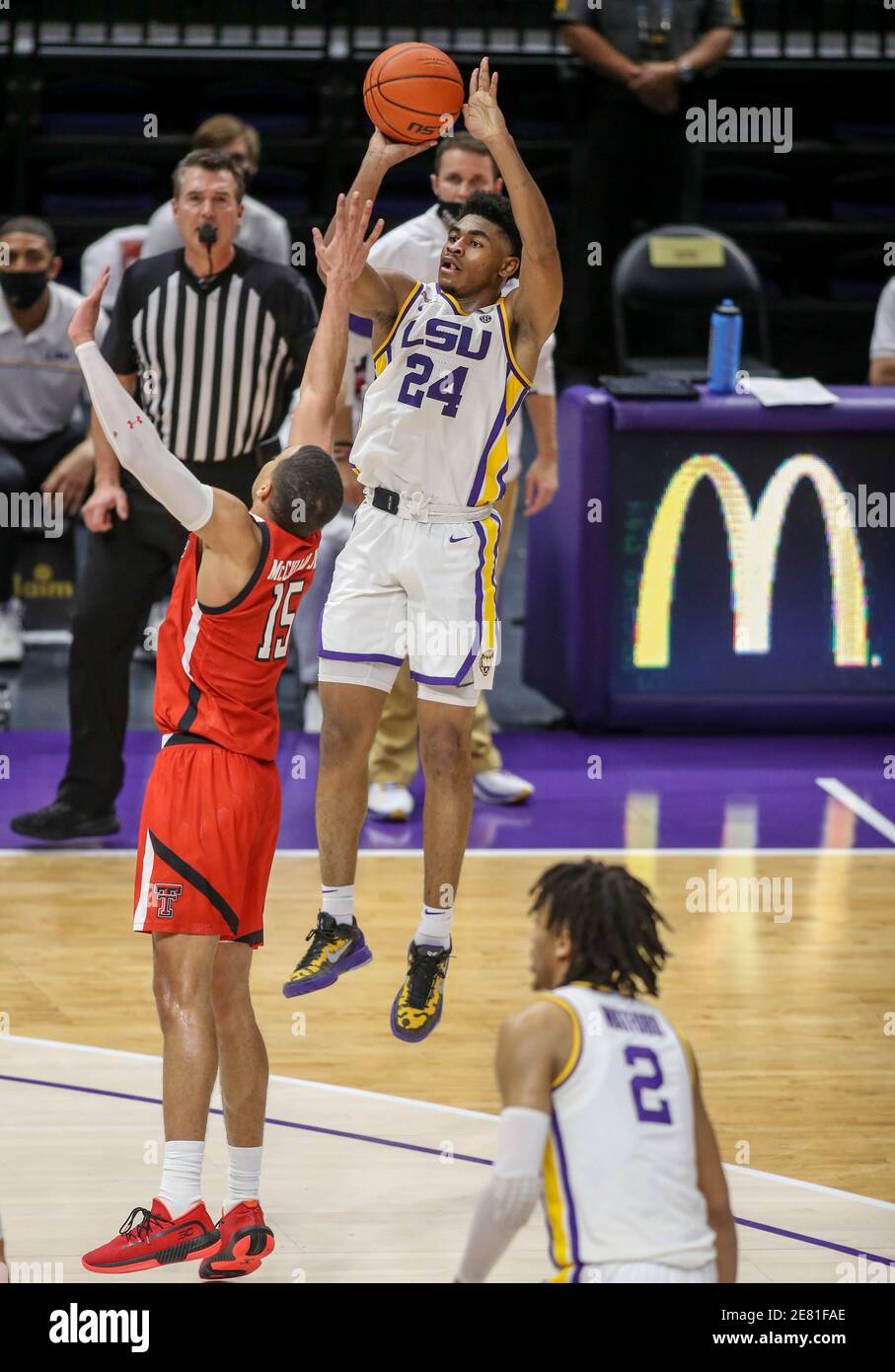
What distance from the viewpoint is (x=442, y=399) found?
578 centimetres

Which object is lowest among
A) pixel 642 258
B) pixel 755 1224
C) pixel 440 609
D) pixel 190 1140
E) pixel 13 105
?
pixel 755 1224

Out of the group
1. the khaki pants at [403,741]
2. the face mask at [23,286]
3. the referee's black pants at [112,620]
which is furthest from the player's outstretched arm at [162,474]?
the face mask at [23,286]

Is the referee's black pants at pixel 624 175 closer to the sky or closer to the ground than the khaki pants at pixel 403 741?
closer to the sky

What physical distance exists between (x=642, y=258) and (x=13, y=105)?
4484mm

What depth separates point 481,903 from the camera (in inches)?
295

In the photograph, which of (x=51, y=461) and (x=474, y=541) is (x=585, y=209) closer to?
(x=51, y=461)

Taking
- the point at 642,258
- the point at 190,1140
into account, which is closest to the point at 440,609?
the point at 190,1140

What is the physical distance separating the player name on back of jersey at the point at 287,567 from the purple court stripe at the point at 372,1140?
5.46 ft

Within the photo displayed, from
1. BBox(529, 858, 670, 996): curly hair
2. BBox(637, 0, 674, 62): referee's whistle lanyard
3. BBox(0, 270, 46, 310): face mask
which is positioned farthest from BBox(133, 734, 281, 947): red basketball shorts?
BBox(637, 0, 674, 62): referee's whistle lanyard

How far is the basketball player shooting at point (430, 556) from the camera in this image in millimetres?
5742

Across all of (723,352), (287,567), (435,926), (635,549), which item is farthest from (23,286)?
(287,567)

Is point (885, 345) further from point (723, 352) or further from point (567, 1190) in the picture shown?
point (567, 1190)

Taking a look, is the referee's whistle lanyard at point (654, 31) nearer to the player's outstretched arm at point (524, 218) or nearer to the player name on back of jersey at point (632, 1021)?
the player's outstretched arm at point (524, 218)

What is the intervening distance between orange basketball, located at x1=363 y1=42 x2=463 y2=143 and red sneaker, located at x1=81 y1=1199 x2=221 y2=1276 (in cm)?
271
